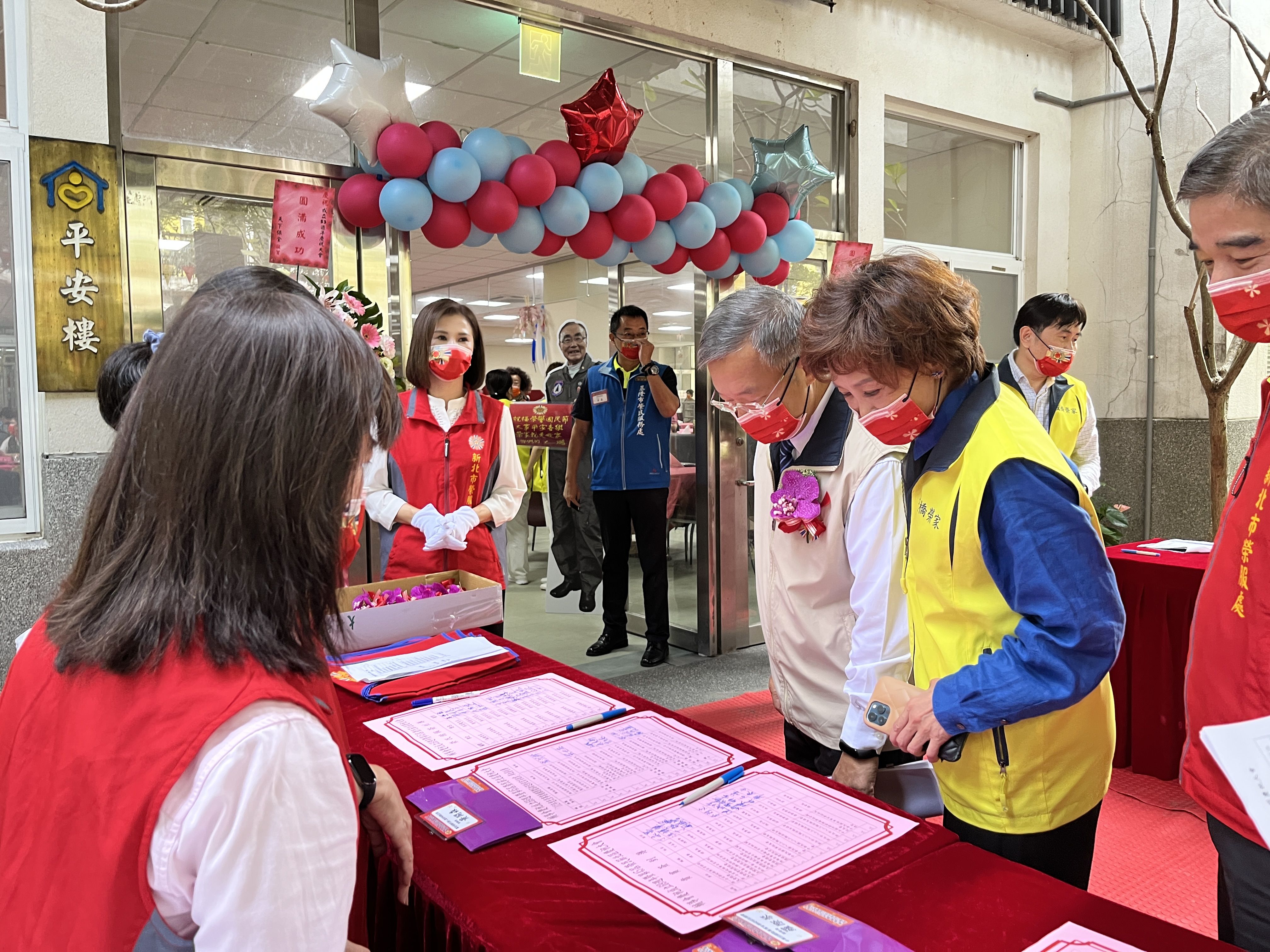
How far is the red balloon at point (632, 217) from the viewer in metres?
3.49

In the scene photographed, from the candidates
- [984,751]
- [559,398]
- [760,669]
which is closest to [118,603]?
[984,751]

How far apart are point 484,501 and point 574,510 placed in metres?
1.65

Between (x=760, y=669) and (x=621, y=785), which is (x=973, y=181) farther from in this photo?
(x=621, y=785)

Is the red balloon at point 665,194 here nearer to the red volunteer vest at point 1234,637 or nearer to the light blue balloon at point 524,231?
the light blue balloon at point 524,231

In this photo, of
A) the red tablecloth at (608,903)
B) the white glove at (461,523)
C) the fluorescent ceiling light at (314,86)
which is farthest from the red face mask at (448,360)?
the red tablecloth at (608,903)

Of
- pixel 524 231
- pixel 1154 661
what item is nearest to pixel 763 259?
pixel 524 231

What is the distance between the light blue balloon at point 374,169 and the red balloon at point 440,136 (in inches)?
7.9

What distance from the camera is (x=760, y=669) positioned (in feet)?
13.7

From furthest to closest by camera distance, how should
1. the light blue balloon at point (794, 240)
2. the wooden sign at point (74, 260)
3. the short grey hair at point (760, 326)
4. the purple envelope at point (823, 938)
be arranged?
the light blue balloon at point (794, 240) < the wooden sign at point (74, 260) < the short grey hair at point (760, 326) < the purple envelope at point (823, 938)

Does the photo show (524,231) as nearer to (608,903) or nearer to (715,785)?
(715,785)

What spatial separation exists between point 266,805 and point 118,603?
20 centimetres

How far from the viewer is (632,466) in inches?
167

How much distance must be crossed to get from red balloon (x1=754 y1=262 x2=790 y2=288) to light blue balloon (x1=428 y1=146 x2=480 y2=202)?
1654 millimetres

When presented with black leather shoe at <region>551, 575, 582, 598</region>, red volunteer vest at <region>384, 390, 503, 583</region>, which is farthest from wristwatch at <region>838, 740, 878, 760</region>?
black leather shoe at <region>551, 575, 582, 598</region>
